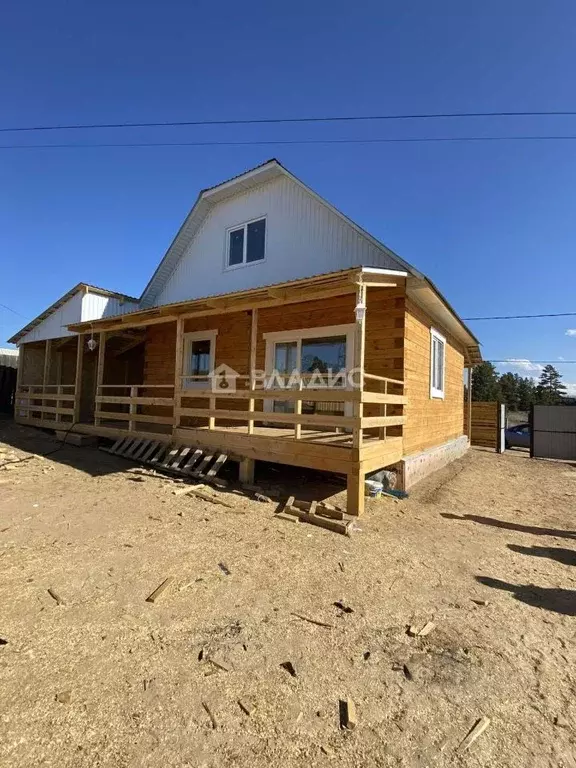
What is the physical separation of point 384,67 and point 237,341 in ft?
24.2

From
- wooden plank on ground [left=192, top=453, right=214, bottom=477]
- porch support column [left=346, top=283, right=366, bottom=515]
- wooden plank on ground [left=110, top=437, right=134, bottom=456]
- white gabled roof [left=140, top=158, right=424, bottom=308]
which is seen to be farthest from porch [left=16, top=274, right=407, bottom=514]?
white gabled roof [left=140, top=158, right=424, bottom=308]

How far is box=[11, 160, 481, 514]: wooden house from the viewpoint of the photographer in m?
6.84

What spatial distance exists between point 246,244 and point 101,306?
5927mm

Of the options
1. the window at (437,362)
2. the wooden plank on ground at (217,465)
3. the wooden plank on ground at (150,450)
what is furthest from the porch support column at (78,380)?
the window at (437,362)

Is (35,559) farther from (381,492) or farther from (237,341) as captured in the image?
(237,341)

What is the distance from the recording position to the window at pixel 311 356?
8.67 meters

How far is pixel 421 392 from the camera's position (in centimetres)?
931

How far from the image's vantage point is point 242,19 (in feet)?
29.3

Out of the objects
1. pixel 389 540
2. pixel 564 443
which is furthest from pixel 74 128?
pixel 564 443

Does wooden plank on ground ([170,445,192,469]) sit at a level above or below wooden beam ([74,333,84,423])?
below

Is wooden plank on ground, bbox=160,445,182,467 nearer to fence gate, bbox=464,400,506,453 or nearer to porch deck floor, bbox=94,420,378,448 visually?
porch deck floor, bbox=94,420,378,448

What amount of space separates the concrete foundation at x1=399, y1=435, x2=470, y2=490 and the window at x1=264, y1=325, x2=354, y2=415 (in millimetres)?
1737

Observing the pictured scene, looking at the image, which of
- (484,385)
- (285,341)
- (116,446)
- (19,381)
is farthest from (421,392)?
(484,385)

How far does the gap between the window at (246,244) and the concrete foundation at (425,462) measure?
6.43m
